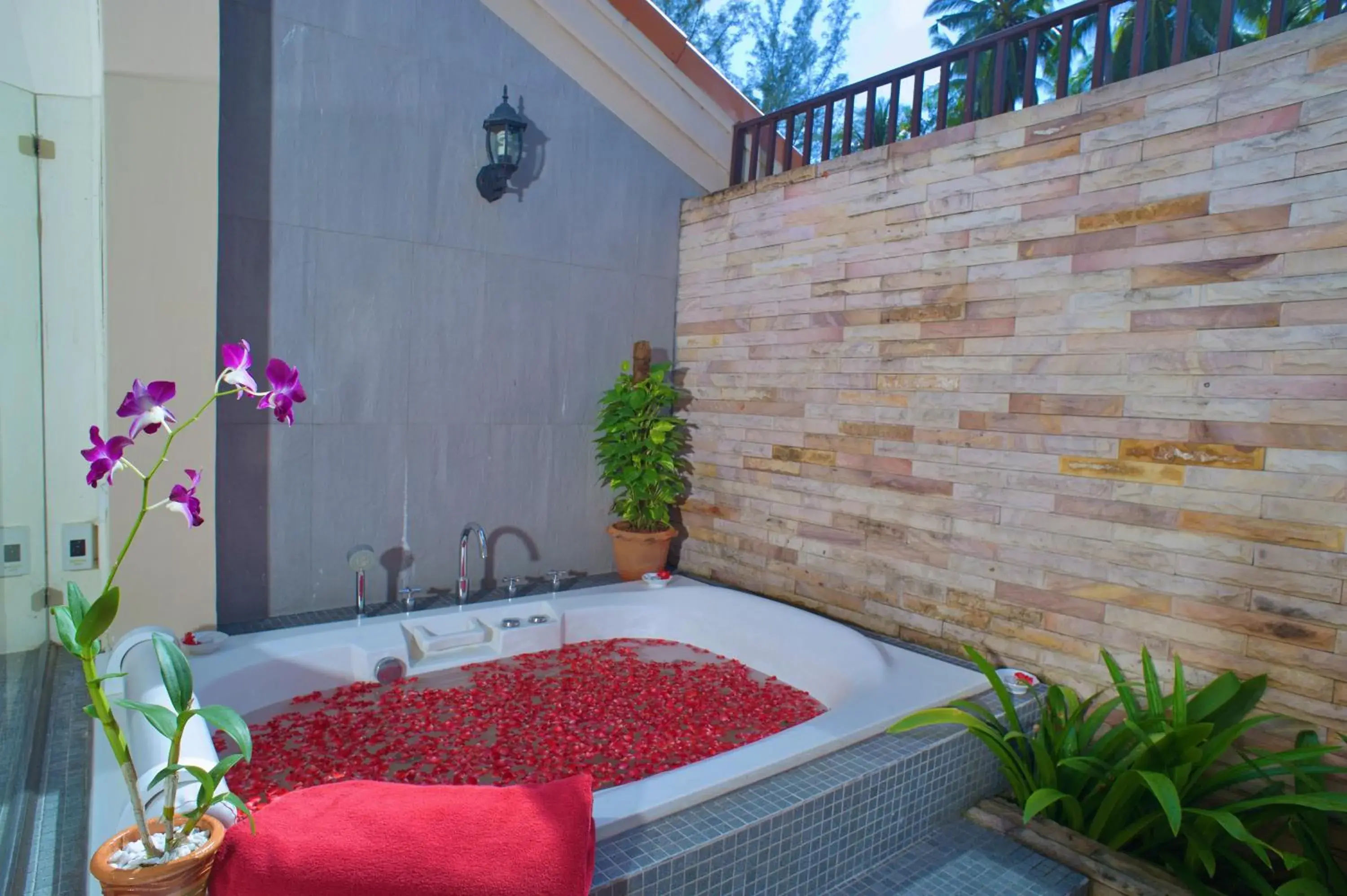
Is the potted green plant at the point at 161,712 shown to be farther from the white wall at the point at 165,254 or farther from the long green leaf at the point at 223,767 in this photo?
the white wall at the point at 165,254

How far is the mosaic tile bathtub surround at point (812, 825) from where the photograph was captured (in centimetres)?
158

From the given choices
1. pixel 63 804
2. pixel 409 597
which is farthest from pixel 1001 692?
pixel 63 804

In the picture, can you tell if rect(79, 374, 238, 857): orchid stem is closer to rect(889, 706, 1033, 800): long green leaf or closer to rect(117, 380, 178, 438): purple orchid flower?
rect(117, 380, 178, 438): purple orchid flower

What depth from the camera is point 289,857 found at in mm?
1272

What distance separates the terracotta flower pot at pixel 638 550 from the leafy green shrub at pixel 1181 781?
169 centimetres

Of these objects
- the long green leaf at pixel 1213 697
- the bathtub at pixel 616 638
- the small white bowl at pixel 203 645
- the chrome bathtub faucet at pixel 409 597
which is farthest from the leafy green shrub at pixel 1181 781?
the small white bowl at pixel 203 645

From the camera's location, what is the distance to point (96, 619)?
38.9 inches

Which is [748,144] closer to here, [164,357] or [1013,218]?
[1013,218]

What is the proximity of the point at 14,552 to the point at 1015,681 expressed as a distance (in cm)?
290

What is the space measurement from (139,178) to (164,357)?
527 millimetres

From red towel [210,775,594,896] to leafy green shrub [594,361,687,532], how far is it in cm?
219

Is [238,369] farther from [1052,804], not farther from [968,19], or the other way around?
[968,19]

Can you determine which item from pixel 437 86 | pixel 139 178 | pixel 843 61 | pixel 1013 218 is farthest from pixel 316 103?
pixel 843 61

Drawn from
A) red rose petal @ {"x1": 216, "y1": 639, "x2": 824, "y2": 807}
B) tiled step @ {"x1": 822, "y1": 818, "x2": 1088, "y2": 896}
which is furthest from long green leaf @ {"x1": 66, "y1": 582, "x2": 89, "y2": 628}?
tiled step @ {"x1": 822, "y1": 818, "x2": 1088, "y2": 896}
